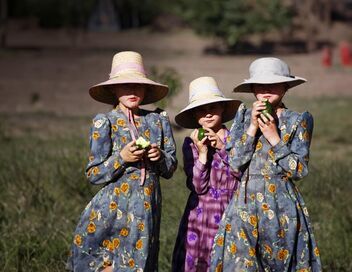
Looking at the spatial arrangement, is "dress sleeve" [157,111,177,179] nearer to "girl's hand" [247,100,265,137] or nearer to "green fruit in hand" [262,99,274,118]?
"girl's hand" [247,100,265,137]

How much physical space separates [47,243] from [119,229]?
5.63ft

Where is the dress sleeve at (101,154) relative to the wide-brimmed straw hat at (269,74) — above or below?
below

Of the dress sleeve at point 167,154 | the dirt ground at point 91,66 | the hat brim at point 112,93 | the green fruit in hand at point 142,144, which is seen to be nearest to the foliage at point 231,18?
the dirt ground at point 91,66

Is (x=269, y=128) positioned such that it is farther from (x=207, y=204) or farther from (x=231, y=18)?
(x=231, y=18)

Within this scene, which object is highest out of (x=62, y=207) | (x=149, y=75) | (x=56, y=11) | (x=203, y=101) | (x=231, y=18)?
(x=203, y=101)

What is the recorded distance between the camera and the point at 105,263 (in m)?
4.57

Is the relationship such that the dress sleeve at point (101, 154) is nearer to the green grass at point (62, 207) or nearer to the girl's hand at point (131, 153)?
the girl's hand at point (131, 153)

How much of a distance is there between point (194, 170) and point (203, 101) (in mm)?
384

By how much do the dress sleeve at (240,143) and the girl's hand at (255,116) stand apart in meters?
0.03

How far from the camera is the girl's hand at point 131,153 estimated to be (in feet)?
14.3

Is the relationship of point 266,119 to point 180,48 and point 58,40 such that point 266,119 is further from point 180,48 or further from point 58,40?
point 58,40

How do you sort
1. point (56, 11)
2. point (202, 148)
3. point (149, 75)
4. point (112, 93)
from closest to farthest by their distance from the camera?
point (202, 148) < point (112, 93) < point (149, 75) < point (56, 11)

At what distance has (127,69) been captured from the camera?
4.69m

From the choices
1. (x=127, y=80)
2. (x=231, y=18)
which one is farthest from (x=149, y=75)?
(x=231, y=18)
